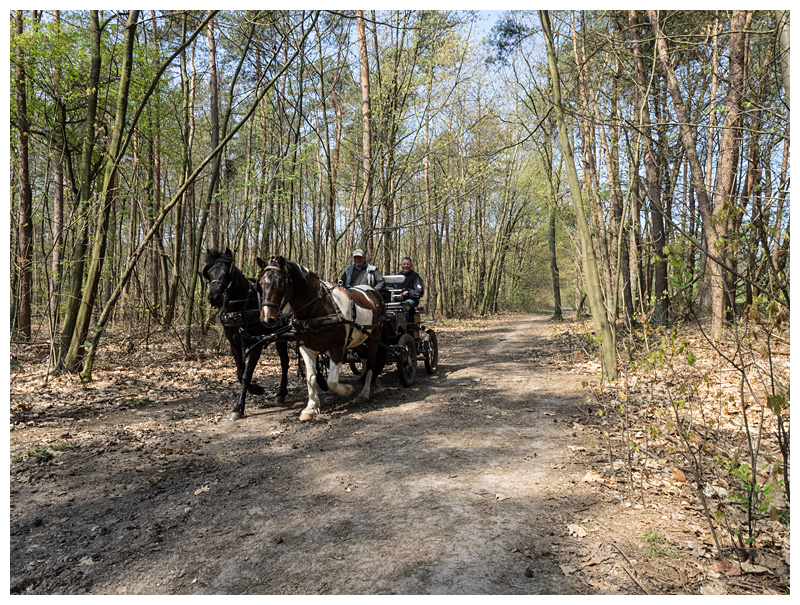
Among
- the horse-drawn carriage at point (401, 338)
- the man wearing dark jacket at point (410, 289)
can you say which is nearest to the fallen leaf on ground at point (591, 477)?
the horse-drawn carriage at point (401, 338)

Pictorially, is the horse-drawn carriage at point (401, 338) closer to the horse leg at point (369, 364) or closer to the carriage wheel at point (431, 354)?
the horse leg at point (369, 364)

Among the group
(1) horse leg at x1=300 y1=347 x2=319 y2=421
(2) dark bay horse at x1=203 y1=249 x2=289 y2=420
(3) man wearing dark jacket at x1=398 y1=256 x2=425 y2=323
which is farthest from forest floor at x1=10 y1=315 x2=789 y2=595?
(3) man wearing dark jacket at x1=398 y1=256 x2=425 y2=323

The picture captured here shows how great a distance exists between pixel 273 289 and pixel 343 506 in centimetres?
263

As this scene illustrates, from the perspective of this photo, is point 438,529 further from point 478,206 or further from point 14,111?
point 478,206

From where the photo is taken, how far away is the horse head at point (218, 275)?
586 cm

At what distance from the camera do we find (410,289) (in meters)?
8.66

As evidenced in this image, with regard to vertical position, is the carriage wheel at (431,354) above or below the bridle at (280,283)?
below

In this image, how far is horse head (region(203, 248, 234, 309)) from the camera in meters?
5.86

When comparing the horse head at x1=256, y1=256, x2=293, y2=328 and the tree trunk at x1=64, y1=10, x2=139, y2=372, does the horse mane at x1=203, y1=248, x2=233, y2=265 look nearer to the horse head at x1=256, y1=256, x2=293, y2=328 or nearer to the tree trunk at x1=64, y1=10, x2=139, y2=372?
the horse head at x1=256, y1=256, x2=293, y2=328

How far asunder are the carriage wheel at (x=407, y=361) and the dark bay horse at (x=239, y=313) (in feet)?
5.75

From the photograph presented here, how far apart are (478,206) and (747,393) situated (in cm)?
2368

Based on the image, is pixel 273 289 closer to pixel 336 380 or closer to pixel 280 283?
pixel 280 283
